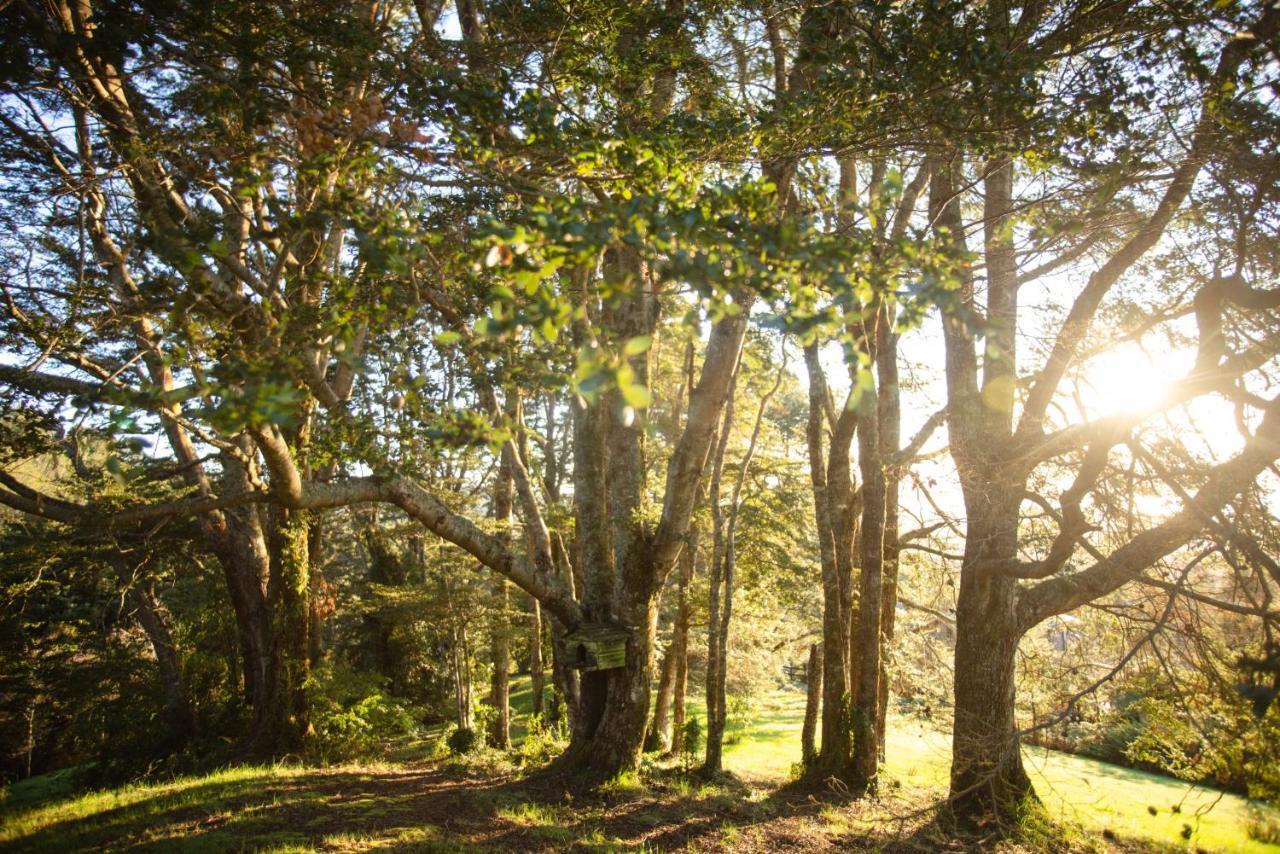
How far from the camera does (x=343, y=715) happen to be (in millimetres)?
11031

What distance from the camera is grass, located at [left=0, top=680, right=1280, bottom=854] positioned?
576 centimetres

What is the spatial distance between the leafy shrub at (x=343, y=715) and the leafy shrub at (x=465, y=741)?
4.74 ft

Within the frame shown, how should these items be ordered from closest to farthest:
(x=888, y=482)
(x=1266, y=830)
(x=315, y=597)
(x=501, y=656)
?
(x=1266, y=830) < (x=888, y=482) < (x=315, y=597) < (x=501, y=656)

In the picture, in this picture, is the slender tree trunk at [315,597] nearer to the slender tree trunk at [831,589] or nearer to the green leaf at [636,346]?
the slender tree trunk at [831,589]

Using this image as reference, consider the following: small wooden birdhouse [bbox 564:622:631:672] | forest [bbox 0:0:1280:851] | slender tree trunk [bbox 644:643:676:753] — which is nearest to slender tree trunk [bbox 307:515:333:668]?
forest [bbox 0:0:1280:851]

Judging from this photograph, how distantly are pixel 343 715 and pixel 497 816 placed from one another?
225 inches

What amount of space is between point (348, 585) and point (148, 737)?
7.52 meters

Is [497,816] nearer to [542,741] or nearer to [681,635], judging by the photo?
[542,741]

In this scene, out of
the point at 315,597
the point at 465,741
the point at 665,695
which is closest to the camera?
the point at 315,597

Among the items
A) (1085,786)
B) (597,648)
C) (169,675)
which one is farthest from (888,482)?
(169,675)

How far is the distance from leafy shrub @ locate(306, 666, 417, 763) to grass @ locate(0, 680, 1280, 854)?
822 mm

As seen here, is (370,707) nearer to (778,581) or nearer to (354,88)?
(778,581)

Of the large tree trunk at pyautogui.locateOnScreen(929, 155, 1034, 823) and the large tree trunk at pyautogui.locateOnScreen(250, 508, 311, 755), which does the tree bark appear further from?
the large tree trunk at pyautogui.locateOnScreen(929, 155, 1034, 823)

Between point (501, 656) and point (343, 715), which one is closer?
point (343, 715)
